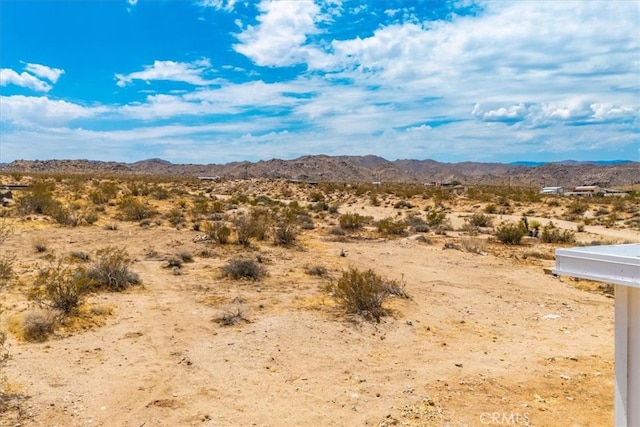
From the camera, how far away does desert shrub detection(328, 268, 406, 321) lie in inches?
410

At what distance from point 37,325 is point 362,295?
5923mm

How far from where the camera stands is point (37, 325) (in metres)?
8.73

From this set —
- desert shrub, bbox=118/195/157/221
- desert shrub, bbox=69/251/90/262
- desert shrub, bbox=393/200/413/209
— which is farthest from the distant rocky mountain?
desert shrub, bbox=69/251/90/262

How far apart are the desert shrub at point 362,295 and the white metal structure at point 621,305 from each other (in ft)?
20.7

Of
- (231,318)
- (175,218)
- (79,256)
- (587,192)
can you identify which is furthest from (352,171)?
(231,318)

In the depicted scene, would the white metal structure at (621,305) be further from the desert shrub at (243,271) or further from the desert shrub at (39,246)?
the desert shrub at (39,246)

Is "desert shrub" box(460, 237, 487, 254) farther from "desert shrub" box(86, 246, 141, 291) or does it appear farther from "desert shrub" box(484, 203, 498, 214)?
"desert shrub" box(484, 203, 498, 214)

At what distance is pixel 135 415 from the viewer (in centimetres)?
638

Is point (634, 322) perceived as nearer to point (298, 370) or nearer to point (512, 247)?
point (298, 370)

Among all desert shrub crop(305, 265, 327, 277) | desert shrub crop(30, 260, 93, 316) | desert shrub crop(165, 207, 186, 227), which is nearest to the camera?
desert shrub crop(30, 260, 93, 316)

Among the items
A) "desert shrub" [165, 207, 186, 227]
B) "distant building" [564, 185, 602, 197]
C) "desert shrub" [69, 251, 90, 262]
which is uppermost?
"desert shrub" [165, 207, 186, 227]

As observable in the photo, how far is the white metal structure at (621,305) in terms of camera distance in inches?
138

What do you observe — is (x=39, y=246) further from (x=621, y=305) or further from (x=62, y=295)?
(x=621, y=305)

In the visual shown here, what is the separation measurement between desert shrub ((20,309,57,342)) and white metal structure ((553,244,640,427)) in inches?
325
